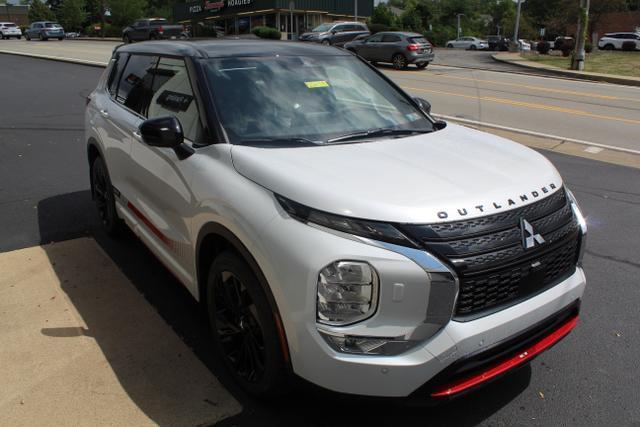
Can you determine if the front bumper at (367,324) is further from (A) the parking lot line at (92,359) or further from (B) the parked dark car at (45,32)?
(B) the parked dark car at (45,32)

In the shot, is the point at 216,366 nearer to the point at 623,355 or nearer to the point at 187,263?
the point at 187,263

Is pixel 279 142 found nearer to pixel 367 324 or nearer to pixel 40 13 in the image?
pixel 367 324

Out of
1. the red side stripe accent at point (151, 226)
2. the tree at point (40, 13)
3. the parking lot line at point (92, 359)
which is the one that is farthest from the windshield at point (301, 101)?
the tree at point (40, 13)

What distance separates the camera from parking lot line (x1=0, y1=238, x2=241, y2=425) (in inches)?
108

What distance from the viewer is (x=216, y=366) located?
10.3 ft

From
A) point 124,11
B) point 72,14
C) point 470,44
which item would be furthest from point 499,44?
point 72,14

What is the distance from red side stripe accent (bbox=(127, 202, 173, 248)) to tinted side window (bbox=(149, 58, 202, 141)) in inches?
27.2

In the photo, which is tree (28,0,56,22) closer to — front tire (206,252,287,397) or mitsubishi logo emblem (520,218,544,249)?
front tire (206,252,287,397)

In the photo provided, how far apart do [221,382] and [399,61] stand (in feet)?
72.4

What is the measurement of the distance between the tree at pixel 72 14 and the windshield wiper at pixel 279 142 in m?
86.8

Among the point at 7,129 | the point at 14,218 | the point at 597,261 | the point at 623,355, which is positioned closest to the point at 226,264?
the point at 623,355

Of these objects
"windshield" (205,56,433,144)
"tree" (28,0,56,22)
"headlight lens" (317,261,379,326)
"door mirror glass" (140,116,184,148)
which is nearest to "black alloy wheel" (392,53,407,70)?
"windshield" (205,56,433,144)

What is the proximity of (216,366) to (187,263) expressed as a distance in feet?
2.01

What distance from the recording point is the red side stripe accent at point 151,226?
3.46 meters
